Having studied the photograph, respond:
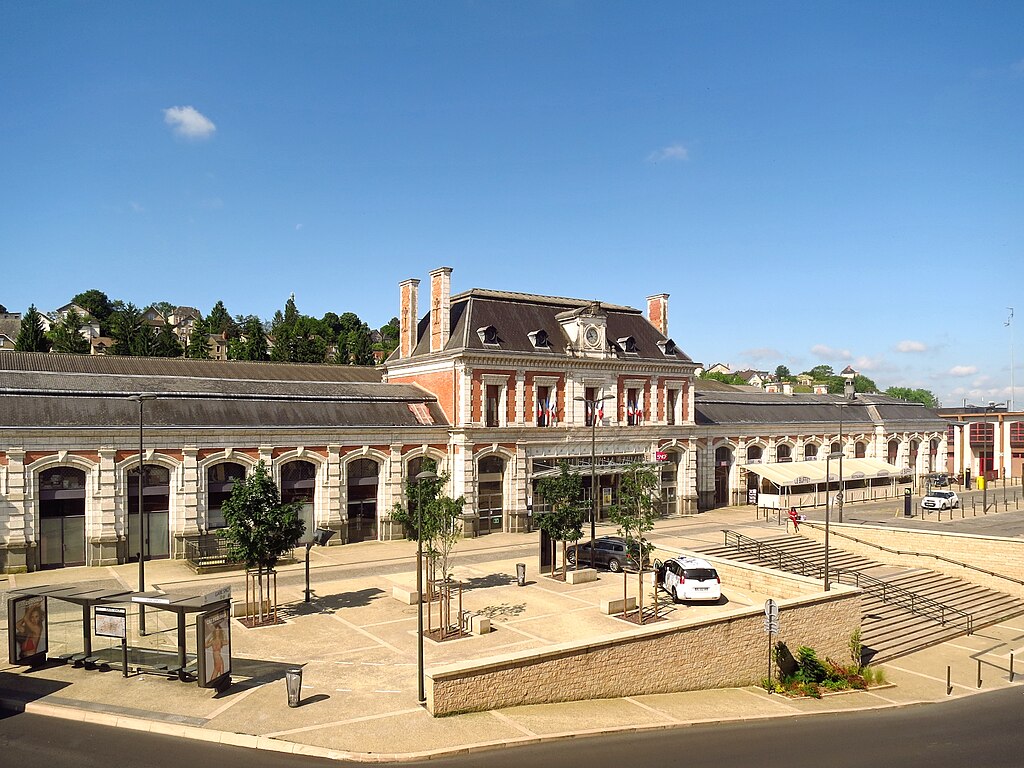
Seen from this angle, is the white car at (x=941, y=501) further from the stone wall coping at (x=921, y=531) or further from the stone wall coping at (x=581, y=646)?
the stone wall coping at (x=581, y=646)

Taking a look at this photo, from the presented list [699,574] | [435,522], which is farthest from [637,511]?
[435,522]

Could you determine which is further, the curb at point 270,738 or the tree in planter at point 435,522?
the tree in planter at point 435,522

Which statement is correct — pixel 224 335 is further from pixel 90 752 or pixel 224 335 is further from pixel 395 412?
pixel 90 752

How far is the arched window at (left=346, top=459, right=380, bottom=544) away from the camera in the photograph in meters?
40.0

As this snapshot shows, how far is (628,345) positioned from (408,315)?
1489cm

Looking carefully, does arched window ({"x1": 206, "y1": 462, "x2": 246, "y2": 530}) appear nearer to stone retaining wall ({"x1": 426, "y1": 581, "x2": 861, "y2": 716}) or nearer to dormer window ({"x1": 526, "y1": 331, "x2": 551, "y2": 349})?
dormer window ({"x1": 526, "y1": 331, "x2": 551, "y2": 349})

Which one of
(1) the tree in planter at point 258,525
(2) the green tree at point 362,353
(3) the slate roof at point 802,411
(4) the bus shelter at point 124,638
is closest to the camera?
(4) the bus shelter at point 124,638

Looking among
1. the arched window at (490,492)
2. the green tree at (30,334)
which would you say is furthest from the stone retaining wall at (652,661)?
the green tree at (30,334)

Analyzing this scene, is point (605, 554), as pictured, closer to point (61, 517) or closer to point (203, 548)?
point (203, 548)

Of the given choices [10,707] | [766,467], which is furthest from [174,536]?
[766,467]

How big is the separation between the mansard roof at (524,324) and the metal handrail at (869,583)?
17.0 meters

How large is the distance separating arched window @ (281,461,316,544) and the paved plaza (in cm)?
297

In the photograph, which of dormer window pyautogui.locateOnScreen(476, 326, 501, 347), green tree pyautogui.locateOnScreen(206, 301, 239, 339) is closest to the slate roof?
dormer window pyautogui.locateOnScreen(476, 326, 501, 347)

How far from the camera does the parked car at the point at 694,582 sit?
28.3 meters
